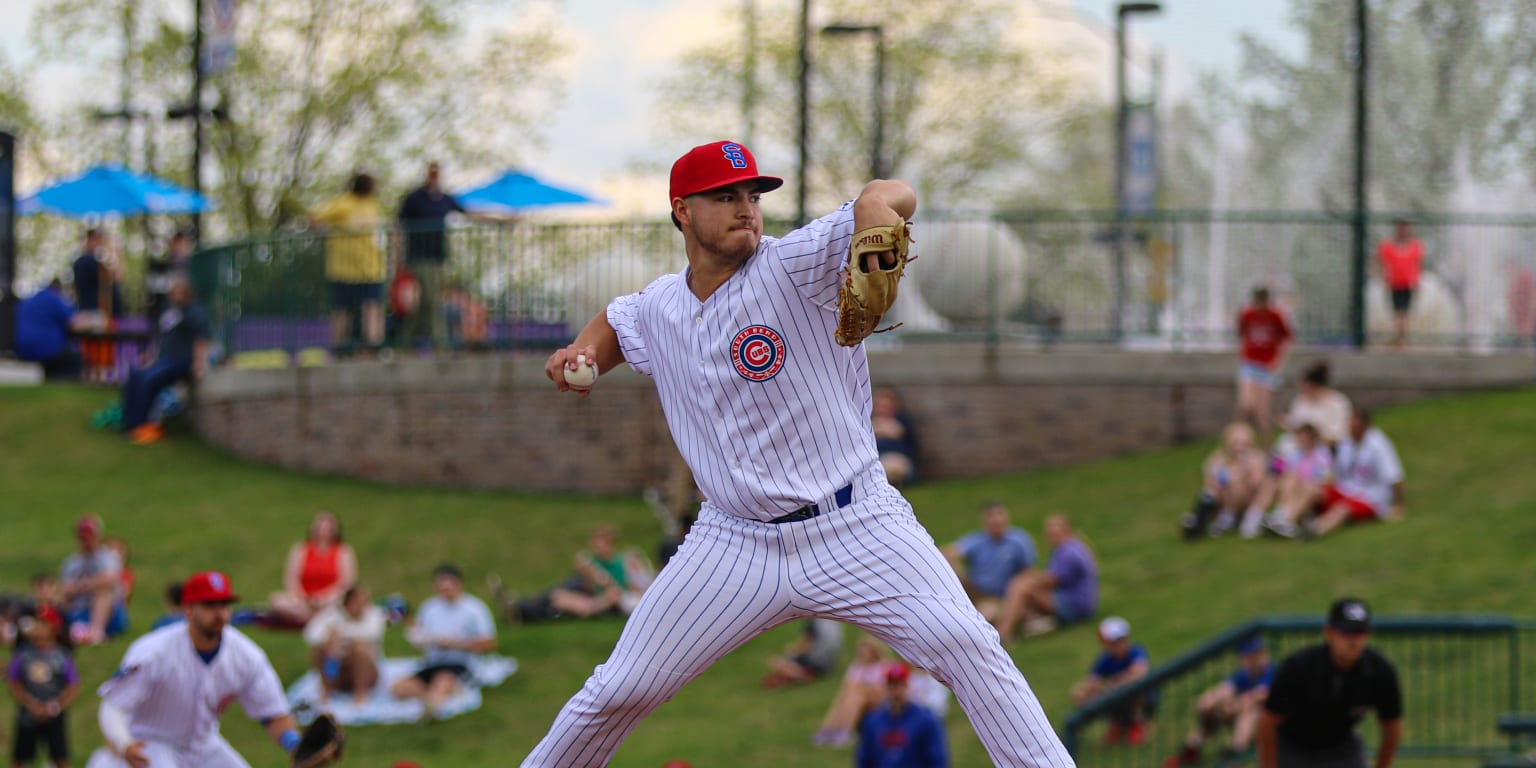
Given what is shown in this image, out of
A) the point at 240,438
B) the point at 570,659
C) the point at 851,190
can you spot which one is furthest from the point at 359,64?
the point at 570,659

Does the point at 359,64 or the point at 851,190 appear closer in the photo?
the point at 359,64

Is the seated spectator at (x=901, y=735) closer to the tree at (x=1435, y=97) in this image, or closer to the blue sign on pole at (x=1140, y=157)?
the blue sign on pole at (x=1140, y=157)

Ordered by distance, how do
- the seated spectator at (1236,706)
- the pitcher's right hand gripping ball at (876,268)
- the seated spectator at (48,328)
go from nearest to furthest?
the pitcher's right hand gripping ball at (876,268) < the seated spectator at (1236,706) < the seated spectator at (48,328)

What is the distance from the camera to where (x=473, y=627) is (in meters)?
16.9

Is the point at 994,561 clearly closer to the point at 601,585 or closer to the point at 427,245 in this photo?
the point at 601,585

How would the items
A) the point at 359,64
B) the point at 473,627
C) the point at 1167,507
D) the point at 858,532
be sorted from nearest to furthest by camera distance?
1. the point at 858,532
2. the point at 473,627
3. the point at 1167,507
4. the point at 359,64

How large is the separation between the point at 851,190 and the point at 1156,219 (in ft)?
83.6

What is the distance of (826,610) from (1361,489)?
13.3 m

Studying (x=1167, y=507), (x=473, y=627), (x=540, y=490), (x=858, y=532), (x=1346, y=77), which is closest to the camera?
(x=858, y=532)

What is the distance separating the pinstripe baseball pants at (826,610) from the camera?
19.2 feet

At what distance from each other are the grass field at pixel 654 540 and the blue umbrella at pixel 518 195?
3.39 metres

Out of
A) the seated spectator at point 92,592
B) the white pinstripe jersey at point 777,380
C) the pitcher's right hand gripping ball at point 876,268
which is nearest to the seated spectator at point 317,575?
the seated spectator at point 92,592

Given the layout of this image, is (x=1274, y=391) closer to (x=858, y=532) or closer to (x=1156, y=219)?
(x=1156, y=219)

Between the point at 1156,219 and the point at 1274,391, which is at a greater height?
the point at 1156,219
